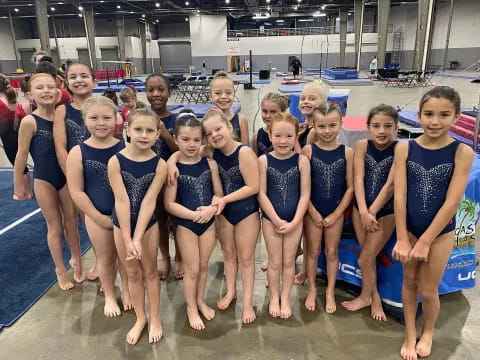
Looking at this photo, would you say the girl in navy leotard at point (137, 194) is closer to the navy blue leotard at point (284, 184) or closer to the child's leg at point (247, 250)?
the child's leg at point (247, 250)

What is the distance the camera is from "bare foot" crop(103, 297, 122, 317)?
242 cm

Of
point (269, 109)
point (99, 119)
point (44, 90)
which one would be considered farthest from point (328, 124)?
point (44, 90)

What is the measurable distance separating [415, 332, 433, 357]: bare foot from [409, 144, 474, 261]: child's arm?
54 cm

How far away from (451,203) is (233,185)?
1.20 metres

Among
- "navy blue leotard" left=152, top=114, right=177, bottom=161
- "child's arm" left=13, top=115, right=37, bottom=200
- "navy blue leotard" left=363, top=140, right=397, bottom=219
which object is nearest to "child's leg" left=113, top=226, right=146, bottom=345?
"navy blue leotard" left=152, top=114, right=177, bottom=161

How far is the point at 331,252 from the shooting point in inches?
94.1

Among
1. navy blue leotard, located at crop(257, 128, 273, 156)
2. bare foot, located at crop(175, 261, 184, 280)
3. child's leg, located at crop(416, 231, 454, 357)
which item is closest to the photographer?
child's leg, located at crop(416, 231, 454, 357)

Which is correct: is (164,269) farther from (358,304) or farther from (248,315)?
(358,304)

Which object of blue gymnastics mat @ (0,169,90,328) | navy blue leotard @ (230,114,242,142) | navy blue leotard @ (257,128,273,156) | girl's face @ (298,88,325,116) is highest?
girl's face @ (298,88,325,116)

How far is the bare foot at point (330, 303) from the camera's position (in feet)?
7.92

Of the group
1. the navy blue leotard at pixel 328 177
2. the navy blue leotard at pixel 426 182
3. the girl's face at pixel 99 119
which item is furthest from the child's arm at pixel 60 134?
the navy blue leotard at pixel 426 182

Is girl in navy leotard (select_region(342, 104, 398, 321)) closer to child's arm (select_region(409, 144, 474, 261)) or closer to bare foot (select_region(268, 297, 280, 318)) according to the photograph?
child's arm (select_region(409, 144, 474, 261))

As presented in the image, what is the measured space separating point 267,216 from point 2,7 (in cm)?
3184

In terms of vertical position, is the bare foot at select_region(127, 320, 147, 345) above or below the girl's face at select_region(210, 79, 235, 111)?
below
